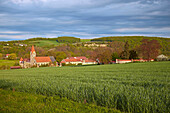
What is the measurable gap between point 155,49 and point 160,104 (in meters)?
64.8

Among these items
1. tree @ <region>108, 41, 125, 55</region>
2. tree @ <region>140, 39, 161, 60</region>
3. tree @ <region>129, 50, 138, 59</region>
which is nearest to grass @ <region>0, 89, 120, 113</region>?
tree @ <region>140, 39, 161, 60</region>

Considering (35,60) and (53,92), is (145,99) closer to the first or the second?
(53,92)

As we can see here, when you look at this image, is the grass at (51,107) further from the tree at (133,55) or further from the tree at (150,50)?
the tree at (133,55)

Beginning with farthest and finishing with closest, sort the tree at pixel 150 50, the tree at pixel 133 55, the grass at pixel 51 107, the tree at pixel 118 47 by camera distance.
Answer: the tree at pixel 118 47, the tree at pixel 133 55, the tree at pixel 150 50, the grass at pixel 51 107

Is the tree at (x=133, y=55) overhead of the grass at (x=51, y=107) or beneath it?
overhead

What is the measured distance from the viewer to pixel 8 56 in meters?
109

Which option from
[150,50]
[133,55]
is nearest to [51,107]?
[150,50]

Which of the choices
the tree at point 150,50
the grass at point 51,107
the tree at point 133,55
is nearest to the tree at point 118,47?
the tree at point 133,55

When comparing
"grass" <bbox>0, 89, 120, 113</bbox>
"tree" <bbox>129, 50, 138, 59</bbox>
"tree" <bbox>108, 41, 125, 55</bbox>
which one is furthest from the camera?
"tree" <bbox>108, 41, 125, 55</bbox>

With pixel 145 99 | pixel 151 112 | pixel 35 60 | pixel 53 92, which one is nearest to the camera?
pixel 151 112

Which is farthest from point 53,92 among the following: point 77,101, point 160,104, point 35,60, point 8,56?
point 8,56

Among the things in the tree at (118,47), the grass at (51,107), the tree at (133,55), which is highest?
the tree at (118,47)

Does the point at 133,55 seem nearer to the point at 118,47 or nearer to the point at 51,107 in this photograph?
the point at 118,47

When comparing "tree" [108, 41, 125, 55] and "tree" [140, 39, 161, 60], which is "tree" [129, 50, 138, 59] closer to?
"tree" [140, 39, 161, 60]
